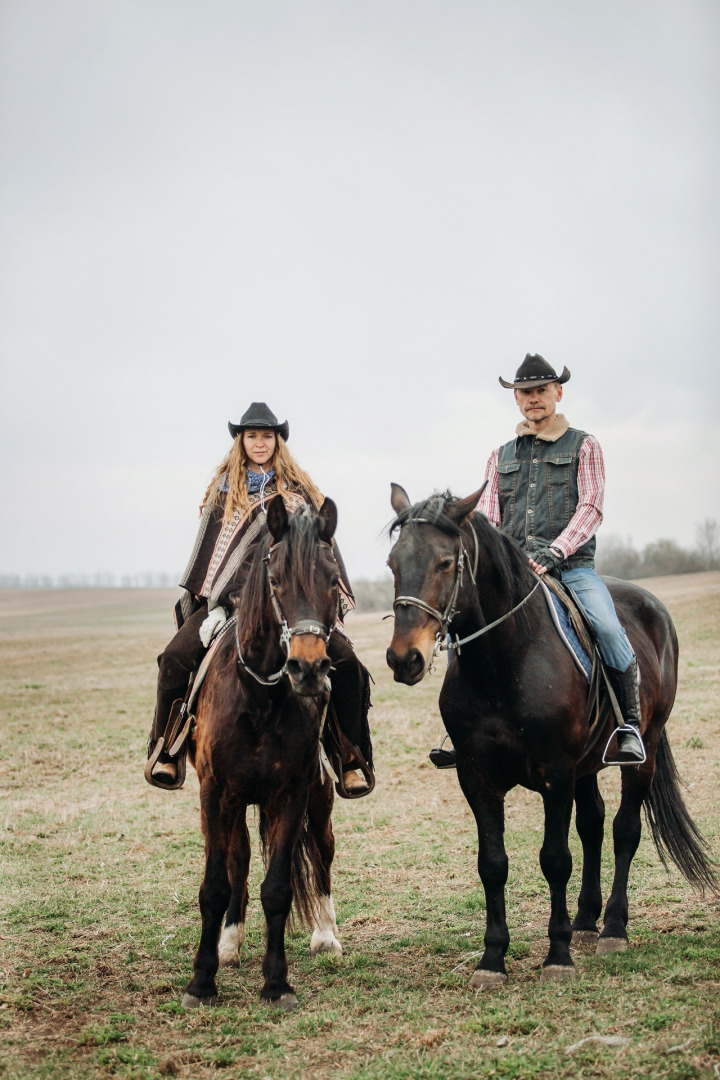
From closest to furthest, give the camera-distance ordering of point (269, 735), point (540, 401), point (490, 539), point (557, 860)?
point (269, 735) < point (557, 860) < point (490, 539) < point (540, 401)

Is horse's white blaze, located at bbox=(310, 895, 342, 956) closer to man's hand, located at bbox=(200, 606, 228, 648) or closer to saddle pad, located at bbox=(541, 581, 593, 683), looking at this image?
man's hand, located at bbox=(200, 606, 228, 648)

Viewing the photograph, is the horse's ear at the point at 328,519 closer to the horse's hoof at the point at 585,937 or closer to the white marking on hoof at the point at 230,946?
the white marking on hoof at the point at 230,946

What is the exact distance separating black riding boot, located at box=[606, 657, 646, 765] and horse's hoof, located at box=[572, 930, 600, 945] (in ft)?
3.84

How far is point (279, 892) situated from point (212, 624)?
174 centimetres

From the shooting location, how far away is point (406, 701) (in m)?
18.9

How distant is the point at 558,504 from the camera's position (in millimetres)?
6457

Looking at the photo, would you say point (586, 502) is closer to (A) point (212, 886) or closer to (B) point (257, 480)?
(B) point (257, 480)

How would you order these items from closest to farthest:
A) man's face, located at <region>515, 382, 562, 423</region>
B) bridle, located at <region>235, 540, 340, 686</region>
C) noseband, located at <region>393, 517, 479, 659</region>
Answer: bridle, located at <region>235, 540, 340, 686</region> < noseband, located at <region>393, 517, 479, 659</region> < man's face, located at <region>515, 382, 562, 423</region>

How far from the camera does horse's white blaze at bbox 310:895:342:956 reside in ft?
20.6

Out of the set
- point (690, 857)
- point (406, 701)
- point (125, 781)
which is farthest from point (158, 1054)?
point (406, 701)

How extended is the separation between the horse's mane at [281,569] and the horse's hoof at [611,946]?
9.62 ft

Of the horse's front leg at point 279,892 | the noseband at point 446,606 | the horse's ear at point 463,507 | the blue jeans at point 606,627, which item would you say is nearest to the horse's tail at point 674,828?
the blue jeans at point 606,627

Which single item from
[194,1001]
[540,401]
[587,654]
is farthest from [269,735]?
[540,401]

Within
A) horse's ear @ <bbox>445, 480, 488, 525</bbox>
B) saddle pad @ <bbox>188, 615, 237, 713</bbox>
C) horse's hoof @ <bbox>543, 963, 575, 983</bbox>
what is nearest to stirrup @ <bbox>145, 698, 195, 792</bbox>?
saddle pad @ <bbox>188, 615, 237, 713</bbox>
